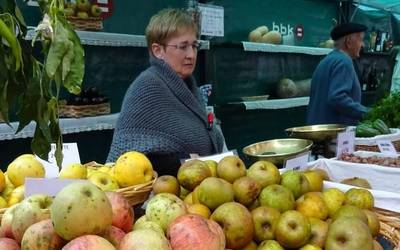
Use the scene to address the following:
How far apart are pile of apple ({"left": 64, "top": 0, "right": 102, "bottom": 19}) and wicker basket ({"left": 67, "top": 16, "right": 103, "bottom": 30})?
3cm

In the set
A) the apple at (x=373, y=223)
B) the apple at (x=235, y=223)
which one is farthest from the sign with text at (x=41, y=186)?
the apple at (x=373, y=223)

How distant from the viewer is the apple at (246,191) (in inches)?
53.3

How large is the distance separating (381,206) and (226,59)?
3.48 meters

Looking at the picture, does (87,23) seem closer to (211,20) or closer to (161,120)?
(211,20)

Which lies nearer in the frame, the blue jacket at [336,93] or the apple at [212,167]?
the apple at [212,167]

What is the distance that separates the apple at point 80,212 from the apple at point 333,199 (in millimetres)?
802

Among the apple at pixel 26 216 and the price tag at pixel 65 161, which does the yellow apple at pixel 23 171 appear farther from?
the apple at pixel 26 216

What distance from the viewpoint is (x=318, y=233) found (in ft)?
4.21

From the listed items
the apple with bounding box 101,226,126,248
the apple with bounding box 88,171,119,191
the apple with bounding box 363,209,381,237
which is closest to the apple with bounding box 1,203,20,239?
the apple with bounding box 101,226,126,248

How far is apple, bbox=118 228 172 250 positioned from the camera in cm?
89

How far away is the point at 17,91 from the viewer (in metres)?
1.16

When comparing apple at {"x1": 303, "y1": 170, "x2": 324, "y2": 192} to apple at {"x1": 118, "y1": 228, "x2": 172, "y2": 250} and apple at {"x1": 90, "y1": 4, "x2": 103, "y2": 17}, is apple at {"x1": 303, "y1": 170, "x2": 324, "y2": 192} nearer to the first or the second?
apple at {"x1": 118, "y1": 228, "x2": 172, "y2": 250}

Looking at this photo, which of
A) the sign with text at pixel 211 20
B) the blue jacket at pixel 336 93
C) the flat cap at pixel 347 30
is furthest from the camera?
the sign with text at pixel 211 20

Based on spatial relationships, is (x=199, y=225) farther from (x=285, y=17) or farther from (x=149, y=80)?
(x=285, y=17)
